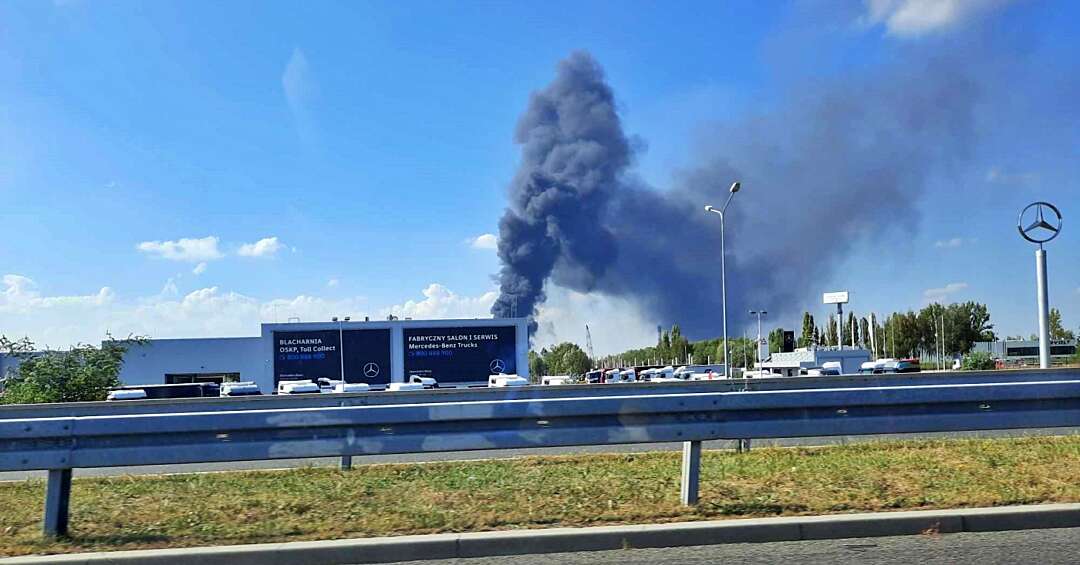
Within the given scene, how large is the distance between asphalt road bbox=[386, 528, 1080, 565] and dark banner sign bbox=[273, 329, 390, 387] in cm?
6021

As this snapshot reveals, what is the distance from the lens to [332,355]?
64.2 m

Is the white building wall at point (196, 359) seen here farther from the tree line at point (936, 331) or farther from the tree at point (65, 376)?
the tree line at point (936, 331)

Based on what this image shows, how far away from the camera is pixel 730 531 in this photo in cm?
593

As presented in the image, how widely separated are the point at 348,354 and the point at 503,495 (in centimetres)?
5953

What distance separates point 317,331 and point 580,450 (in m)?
55.5

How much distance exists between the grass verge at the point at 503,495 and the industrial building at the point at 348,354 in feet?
184

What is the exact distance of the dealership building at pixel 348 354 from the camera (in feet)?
211

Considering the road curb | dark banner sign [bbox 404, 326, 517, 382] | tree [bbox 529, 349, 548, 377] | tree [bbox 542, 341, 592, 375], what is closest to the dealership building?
dark banner sign [bbox 404, 326, 517, 382]

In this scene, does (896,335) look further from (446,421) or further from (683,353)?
(446,421)

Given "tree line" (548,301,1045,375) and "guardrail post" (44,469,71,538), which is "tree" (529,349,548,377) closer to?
"tree line" (548,301,1045,375)

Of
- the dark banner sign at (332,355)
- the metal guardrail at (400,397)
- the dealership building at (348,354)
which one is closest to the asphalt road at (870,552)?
the metal guardrail at (400,397)

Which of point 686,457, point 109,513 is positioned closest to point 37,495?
point 109,513

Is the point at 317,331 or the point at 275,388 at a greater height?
the point at 317,331

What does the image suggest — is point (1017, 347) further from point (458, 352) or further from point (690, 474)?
point (690, 474)
